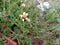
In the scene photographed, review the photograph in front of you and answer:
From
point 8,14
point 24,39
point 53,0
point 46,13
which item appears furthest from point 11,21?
point 53,0

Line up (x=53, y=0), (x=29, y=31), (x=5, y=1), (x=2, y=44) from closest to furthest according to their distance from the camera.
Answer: (x=2, y=44), (x=29, y=31), (x=5, y=1), (x=53, y=0)

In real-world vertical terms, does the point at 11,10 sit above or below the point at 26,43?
above

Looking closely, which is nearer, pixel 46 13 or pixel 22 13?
pixel 22 13

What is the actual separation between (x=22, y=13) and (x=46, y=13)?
38cm

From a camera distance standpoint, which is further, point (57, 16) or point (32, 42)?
point (57, 16)

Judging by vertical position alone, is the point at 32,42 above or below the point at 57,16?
below

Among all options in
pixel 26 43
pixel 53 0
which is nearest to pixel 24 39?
pixel 26 43

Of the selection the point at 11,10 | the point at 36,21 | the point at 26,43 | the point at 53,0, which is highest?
the point at 53,0

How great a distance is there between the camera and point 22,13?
2.91m

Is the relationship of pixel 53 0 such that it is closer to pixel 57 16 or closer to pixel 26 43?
pixel 57 16

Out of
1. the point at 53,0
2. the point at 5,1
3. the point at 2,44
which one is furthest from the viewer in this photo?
the point at 53,0

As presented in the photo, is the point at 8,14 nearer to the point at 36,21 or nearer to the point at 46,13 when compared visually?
the point at 36,21

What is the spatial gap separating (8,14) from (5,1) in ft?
0.90

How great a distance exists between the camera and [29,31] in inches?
109
